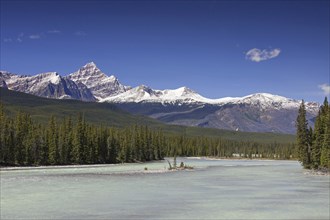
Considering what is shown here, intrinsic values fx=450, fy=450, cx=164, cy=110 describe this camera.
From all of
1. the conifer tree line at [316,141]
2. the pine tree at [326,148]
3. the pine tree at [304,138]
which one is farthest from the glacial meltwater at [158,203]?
the pine tree at [304,138]

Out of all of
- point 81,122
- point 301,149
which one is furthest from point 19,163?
point 301,149

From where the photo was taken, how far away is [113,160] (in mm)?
147125

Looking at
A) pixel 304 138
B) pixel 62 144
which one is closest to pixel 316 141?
pixel 304 138

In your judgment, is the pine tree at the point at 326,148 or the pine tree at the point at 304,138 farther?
the pine tree at the point at 304,138

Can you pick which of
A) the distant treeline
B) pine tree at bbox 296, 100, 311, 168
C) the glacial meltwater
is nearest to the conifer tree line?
pine tree at bbox 296, 100, 311, 168

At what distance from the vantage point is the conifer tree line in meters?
98.9

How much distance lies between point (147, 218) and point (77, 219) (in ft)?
16.8

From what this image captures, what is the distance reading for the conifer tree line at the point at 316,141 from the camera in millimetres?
98938

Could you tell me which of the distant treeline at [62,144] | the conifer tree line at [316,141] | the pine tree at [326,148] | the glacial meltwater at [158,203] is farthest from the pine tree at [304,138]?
the distant treeline at [62,144]

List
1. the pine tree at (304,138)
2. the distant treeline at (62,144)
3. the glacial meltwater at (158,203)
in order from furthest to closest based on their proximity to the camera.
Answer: the distant treeline at (62,144), the pine tree at (304,138), the glacial meltwater at (158,203)

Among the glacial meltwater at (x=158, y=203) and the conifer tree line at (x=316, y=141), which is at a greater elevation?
the conifer tree line at (x=316, y=141)

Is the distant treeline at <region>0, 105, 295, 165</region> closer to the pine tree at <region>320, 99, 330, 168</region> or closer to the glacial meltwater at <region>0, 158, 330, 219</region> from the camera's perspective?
the glacial meltwater at <region>0, 158, 330, 219</region>

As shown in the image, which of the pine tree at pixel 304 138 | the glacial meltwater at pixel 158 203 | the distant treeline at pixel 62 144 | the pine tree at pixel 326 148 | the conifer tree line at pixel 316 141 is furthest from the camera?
the distant treeline at pixel 62 144

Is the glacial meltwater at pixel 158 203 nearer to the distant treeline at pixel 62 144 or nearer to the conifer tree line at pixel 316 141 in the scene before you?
the conifer tree line at pixel 316 141
